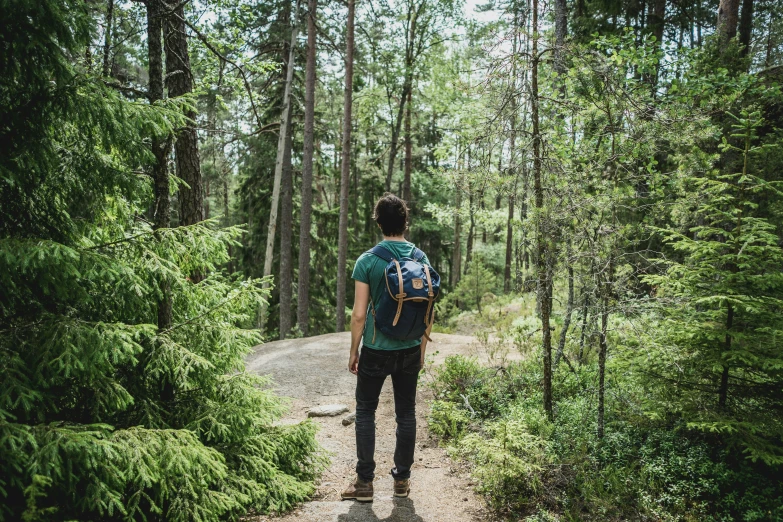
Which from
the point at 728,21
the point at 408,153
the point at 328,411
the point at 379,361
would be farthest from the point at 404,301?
the point at 408,153

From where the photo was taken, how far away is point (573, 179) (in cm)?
494

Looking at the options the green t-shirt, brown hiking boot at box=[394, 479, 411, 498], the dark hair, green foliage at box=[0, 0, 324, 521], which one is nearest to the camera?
green foliage at box=[0, 0, 324, 521]

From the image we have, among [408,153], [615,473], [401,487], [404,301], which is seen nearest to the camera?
[404,301]

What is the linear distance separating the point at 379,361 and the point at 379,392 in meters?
0.30

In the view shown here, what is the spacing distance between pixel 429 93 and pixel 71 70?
15.4m

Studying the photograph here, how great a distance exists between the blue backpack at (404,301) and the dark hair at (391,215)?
1.03ft

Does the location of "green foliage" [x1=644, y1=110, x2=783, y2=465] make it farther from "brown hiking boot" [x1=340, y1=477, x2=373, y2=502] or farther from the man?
"brown hiking boot" [x1=340, y1=477, x2=373, y2=502]

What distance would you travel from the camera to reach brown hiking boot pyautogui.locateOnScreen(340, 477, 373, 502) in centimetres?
379

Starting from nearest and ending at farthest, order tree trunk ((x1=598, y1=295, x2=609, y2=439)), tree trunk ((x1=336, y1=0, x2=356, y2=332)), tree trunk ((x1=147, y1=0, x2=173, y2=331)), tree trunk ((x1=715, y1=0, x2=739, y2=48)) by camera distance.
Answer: tree trunk ((x1=147, y1=0, x2=173, y2=331)), tree trunk ((x1=598, y1=295, x2=609, y2=439)), tree trunk ((x1=715, y1=0, x2=739, y2=48)), tree trunk ((x1=336, y1=0, x2=356, y2=332))

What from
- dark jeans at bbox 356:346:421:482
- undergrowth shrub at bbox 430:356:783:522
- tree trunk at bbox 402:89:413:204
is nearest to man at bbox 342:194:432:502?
dark jeans at bbox 356:346:421:482

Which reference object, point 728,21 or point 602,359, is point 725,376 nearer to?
point 602,359

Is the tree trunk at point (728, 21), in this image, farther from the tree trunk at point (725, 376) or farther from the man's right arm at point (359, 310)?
the man's right arm at point (359, 310)

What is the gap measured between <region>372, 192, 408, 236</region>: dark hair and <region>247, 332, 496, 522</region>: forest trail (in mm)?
2388

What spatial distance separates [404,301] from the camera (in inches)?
138
